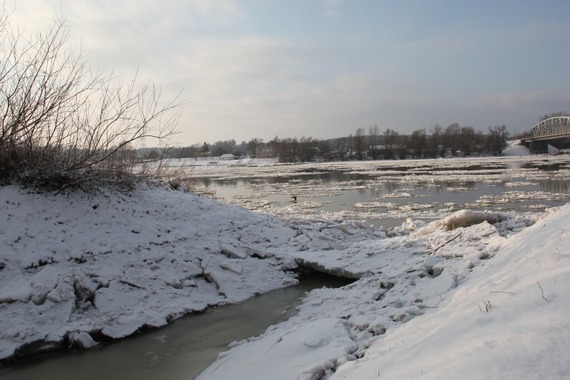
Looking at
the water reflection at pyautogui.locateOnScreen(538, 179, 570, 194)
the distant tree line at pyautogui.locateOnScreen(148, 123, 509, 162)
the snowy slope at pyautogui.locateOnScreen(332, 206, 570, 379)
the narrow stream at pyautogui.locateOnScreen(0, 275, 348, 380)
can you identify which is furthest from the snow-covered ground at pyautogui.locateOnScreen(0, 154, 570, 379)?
the distant tree line at pyautogui.locateOnScreen(148, 123, 509, 162)

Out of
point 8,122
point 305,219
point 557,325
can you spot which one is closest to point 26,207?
point 8,122

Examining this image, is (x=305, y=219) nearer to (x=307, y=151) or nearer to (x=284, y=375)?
(x=284, y=375)

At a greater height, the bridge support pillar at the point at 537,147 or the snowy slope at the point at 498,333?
the bridge support pillar at the point at 537,147

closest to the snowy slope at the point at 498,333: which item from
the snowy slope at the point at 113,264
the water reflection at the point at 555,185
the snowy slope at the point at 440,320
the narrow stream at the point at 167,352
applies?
the snowy slope at the point at 440,320

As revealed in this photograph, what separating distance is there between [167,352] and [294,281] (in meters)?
3.81

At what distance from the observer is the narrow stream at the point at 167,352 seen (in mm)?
6012

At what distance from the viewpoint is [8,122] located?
31.4ft

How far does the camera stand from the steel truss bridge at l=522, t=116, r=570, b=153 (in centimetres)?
10064

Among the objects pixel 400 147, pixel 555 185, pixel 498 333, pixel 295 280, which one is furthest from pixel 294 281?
pixel 400 147

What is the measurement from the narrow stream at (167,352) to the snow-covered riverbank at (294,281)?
0.31m

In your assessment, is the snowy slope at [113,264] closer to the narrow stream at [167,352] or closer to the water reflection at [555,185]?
the narrow stream at [167,352]

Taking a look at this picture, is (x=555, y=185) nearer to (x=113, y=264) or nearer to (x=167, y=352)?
(x=113, y=264)

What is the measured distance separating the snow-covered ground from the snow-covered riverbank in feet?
0.07

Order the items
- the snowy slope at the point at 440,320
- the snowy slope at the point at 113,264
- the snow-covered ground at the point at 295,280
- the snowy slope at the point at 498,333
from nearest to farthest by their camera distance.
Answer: the snowy slope at the point at 498,333 < the snowy slope at the point at 440,320 < the snow-covered ground at the point at 295,280 < the snowy slope at the point at 113,264
